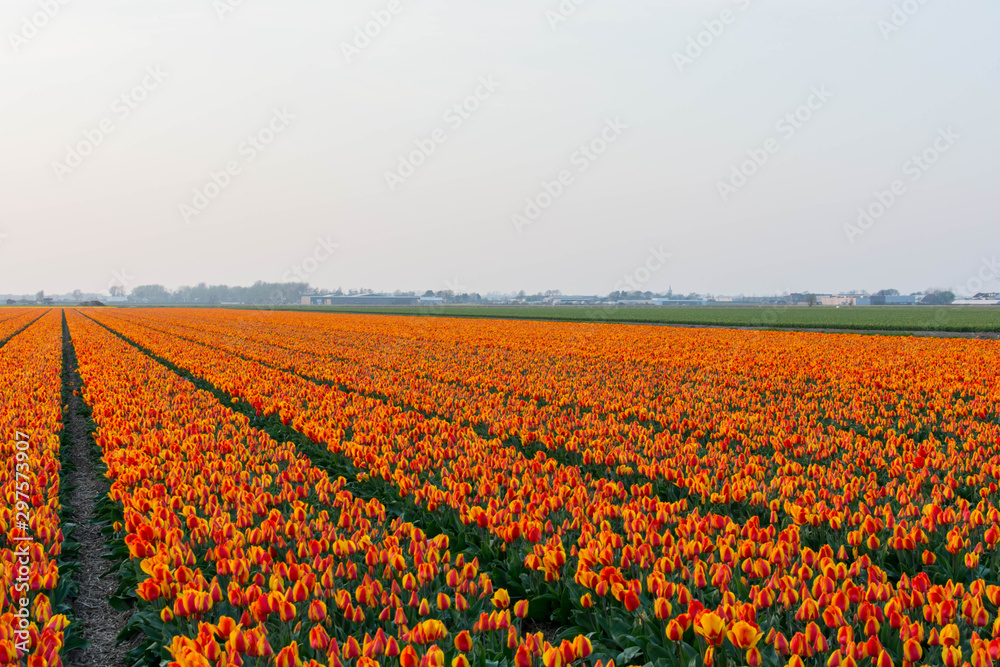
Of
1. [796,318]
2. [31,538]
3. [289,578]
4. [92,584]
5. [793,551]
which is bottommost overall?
[92,584]

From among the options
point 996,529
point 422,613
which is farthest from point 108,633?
point 996,529

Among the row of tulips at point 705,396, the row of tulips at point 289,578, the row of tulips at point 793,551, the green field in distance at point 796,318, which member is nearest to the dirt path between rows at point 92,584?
the row of tulips at point 289,578

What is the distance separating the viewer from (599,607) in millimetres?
3941

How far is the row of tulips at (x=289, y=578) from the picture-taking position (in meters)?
3.10

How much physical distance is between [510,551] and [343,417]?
5.01m

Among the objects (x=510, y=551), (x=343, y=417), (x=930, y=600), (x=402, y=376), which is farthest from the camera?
(x=402, y=376)

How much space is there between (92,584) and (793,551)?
16.5 feet

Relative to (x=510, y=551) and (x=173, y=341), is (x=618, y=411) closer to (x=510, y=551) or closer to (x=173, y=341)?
(x=510, y=551)

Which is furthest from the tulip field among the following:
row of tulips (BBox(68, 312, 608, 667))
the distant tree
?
the distant tree

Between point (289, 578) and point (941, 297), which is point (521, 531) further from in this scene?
point (941, 297)

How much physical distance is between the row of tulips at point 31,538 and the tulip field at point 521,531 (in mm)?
26

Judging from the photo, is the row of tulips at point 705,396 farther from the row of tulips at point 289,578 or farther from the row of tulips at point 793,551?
the row of tulips at point 289,578

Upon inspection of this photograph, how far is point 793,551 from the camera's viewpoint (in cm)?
412

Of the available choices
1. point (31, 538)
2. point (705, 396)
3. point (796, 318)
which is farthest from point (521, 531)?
point (796, 318)
